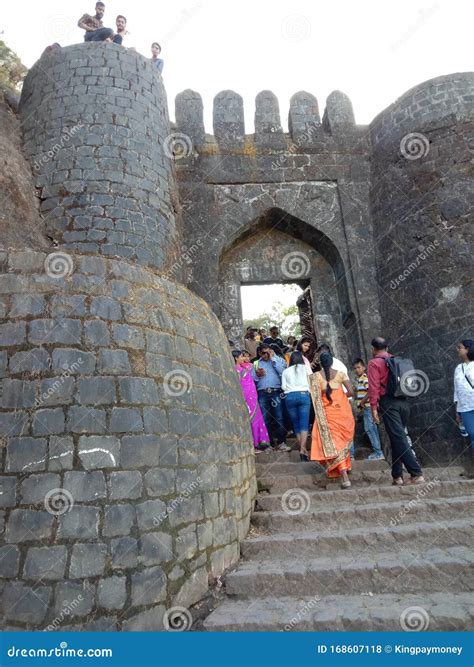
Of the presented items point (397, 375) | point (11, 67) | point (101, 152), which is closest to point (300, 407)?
point (397, 375)

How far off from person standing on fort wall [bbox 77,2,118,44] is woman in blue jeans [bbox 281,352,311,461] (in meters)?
7.16

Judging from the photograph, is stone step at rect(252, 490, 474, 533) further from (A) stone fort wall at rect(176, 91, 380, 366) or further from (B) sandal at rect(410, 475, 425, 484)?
(A) stone fort wall at rect(176, 91, 380, 366)

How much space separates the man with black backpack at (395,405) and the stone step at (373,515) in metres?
0.55

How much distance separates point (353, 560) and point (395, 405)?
1.86 meters

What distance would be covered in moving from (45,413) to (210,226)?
668cm

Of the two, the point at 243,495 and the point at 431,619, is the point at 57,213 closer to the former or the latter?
the point at 243,495

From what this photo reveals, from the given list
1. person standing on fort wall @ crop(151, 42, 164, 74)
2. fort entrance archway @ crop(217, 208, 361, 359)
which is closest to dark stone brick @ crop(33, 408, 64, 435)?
fort entrance archway @ crop(217, 208, 361, 359)

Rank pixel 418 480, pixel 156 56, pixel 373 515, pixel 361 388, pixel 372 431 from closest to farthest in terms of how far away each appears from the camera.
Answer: pixel 373 515
pixel 418 480
pixel 372 431
pixel 361 388
pixel 156 56

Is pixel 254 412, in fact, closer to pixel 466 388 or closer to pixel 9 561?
pixel 466 388

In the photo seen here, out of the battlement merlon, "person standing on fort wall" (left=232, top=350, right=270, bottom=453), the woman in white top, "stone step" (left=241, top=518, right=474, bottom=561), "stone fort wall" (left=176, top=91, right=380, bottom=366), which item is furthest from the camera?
the battlement merlon

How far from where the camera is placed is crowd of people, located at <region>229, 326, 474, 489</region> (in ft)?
15.8

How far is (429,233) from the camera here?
8.07 m

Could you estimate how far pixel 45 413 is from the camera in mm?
2906

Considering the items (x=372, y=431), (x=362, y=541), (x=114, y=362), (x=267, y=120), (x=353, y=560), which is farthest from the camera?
(x=267, y=120)
